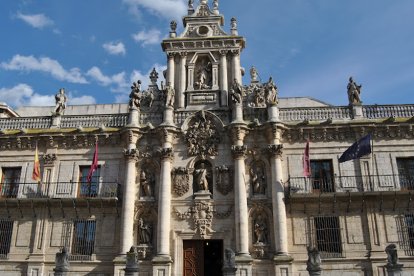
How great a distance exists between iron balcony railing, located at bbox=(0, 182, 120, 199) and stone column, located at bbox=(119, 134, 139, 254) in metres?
0.82

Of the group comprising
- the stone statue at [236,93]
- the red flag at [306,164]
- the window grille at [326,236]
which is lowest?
the window grille at [326,236]

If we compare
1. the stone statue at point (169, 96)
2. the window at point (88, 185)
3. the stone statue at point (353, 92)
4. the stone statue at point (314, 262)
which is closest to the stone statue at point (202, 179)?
the stone statue at point (169, 96)

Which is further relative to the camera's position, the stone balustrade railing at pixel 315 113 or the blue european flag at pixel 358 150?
the stone balustrade railing at pixel 315 113

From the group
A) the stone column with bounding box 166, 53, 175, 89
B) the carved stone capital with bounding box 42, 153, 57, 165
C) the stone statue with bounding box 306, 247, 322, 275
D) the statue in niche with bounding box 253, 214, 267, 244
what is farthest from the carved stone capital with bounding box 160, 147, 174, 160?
the stone statue with bounding box 306, 247, 322, 275

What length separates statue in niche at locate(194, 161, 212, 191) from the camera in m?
25.1

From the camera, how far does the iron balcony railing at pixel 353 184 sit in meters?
24.2

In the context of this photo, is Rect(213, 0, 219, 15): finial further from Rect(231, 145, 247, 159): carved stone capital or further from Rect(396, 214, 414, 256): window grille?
Rect(396, 214, 414, 256): window grille

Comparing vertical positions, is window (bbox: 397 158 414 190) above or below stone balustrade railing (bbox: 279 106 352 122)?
below

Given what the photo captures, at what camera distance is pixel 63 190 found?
25828 millimetres

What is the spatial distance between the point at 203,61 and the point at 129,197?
391 inches

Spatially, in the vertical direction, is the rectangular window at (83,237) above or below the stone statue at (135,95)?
below

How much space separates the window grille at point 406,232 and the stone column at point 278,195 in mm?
5863

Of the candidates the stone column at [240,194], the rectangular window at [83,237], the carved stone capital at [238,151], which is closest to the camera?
the stone column at [240,194]

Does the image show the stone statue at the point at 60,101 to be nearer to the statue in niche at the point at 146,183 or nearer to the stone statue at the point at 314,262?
the statue in niche at the point at 146,183
